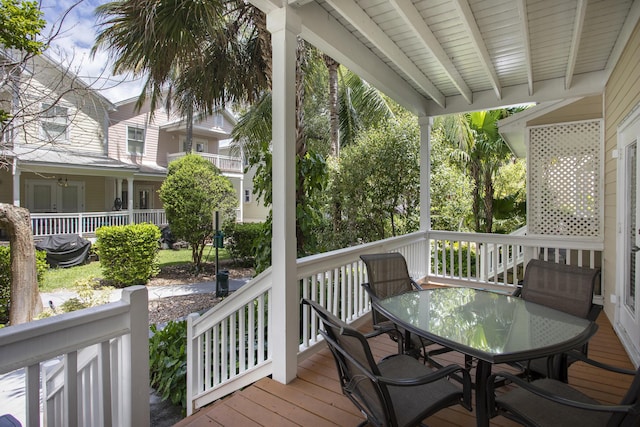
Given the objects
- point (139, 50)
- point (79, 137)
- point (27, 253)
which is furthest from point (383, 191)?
point (79, 137)

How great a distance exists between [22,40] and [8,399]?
4294mm

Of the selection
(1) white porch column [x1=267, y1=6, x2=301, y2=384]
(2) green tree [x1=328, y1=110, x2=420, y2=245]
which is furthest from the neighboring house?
(1) white porch column [x1=267, y1=6, x2=301, y2=384]

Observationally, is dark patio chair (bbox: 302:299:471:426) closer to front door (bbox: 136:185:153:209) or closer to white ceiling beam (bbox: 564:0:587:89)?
white ceiling beam (bbox: 564:0:587:89)

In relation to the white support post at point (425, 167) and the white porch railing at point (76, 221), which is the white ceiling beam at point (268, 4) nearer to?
the white support post at point (425, 167)

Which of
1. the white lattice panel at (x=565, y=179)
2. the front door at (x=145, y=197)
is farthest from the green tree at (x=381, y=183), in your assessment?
the front door at (x=145, y=197)

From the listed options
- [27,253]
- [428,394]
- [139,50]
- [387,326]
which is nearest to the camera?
[428,394]

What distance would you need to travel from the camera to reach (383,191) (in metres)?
6.61

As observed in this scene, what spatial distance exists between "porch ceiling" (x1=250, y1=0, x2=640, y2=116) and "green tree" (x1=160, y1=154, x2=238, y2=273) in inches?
259

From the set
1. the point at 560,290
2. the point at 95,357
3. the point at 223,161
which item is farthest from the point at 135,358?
the point at 223,161

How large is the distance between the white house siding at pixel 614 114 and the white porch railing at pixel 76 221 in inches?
507

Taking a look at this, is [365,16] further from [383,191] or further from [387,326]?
[383,191]

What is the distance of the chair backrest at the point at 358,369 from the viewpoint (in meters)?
1.53

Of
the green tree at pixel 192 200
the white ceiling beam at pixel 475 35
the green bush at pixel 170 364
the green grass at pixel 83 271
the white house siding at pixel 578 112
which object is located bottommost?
the green bush at pixel 170 364

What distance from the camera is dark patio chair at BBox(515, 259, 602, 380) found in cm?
226
